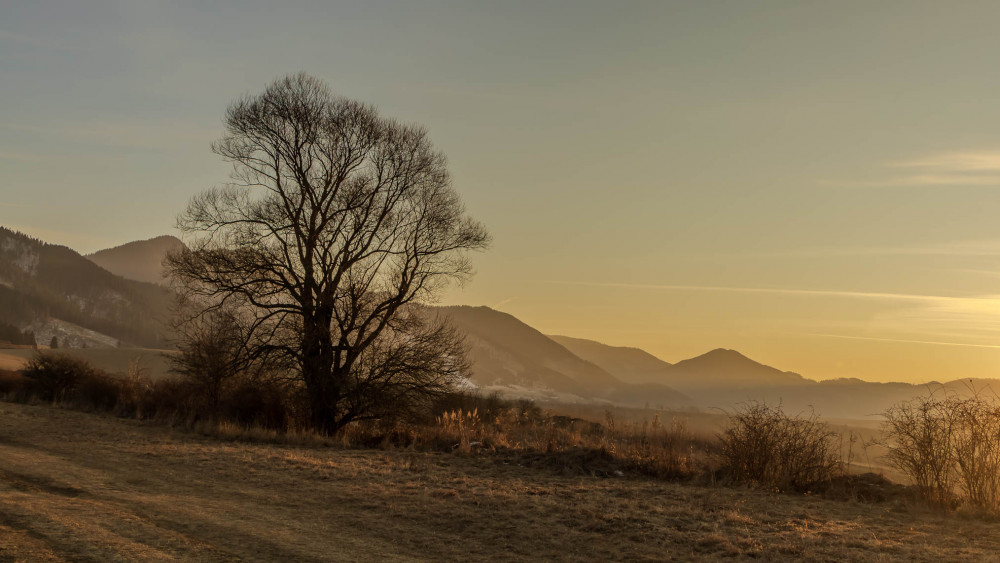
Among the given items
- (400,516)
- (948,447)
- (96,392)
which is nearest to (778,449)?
(948,447)

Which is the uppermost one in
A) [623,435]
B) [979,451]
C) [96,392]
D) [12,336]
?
[979,451]

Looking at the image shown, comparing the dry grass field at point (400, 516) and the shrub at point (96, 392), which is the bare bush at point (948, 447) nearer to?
the dry grass field at point (400, 516)

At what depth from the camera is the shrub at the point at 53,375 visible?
26391 mm

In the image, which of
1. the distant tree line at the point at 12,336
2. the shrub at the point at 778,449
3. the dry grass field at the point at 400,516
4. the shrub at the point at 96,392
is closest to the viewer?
the dry grass field at the point at 400,516

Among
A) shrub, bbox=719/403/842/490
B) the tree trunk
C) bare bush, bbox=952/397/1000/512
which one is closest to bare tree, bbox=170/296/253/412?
the tree trunk

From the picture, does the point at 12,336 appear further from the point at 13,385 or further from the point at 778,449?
the point at 778,449

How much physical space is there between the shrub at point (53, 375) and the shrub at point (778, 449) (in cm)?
2367

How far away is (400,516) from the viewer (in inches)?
429

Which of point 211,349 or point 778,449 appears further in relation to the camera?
point 211,349

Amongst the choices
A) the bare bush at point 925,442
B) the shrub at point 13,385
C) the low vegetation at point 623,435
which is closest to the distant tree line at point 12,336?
the shrub at point 13,385

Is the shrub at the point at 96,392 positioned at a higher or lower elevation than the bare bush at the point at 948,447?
lower

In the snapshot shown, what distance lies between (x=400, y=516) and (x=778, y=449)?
8.31 metres

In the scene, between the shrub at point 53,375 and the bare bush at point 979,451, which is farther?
the shrub at point 53,375

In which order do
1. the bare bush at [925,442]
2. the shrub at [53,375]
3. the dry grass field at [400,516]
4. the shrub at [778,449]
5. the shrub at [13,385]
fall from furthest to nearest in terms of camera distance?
the shrub at [53,375] < the shrub at [13,385] < the shrub at [778,449] < the bare bush at [925,442] < the dry grass field at [400,516]
